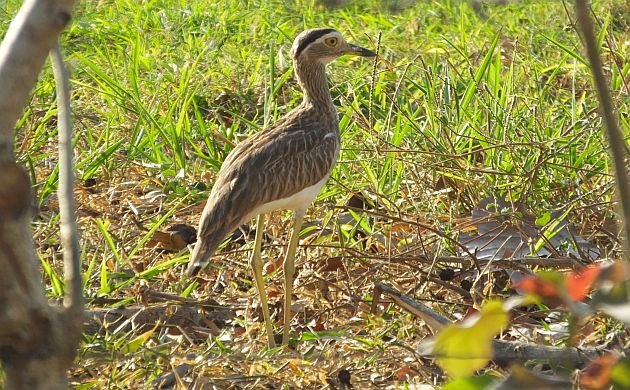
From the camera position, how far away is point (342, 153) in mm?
4980

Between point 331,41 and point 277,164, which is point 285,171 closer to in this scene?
point 277,164

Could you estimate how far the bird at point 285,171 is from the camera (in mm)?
3797

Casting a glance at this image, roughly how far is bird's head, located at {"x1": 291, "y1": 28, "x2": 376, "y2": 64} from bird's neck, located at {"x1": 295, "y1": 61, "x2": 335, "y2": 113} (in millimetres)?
34

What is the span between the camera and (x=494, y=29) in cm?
659

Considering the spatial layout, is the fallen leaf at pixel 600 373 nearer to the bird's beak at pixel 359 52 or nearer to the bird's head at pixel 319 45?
the bird's head at pixel 319 45

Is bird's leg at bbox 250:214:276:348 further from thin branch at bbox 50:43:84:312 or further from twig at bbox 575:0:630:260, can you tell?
twig at bbox 575:0:630:260

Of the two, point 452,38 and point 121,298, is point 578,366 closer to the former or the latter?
point 121,298

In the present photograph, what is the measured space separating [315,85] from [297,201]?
0.71m


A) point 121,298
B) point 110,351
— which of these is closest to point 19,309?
point 110,351

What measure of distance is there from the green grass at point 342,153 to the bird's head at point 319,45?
0.20 metres

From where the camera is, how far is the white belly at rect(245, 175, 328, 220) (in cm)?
398

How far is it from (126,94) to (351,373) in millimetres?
2290

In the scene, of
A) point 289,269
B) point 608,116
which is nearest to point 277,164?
point 289,269

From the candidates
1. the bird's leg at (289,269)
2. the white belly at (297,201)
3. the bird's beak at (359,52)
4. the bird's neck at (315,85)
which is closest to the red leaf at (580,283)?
the bird's leg at (289,269)
